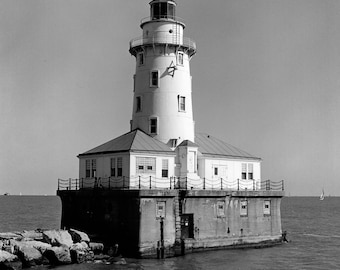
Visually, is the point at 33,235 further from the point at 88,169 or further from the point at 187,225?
the point at 187,225

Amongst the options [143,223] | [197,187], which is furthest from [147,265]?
[197,187]

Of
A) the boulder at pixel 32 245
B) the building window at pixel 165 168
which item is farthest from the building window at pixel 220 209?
the boulder at pixel 32 245

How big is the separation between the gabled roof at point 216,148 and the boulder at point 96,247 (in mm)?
11094

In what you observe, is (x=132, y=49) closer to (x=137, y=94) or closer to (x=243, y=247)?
(x=137, y=94)

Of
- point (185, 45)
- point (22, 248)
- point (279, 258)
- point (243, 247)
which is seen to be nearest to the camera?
point (22, 248)

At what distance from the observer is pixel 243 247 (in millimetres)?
39719

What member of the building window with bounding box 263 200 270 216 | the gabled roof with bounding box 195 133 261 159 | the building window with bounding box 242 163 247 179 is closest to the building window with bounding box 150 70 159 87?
the gabled roof with bounding box 195 133 261 159

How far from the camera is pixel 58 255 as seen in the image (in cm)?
3259

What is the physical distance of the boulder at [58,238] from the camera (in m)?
34.2

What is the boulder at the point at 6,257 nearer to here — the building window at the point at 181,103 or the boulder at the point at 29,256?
the boulder at the point at 29,256

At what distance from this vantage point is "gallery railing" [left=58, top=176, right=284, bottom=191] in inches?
1460

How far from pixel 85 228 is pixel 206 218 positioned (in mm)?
8481

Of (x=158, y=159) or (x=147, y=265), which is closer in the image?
(x=147, y=265)

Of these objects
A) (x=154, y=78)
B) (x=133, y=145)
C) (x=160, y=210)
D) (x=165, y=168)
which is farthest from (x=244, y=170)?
(x=160, y=210)
